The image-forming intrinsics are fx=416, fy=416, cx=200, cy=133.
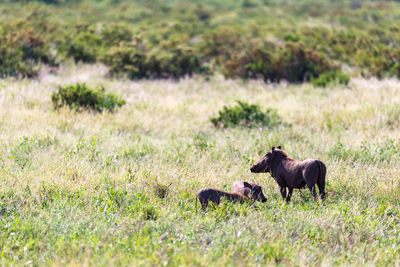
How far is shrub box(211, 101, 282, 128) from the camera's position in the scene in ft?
29.3

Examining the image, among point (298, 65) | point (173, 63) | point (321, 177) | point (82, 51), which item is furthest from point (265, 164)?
point (82, 51)

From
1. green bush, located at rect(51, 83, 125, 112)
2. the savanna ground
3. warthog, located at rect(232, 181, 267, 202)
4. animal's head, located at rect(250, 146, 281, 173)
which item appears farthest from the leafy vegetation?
warthog, located at rect(232, 181, 267, 202)

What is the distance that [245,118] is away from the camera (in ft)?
29.8

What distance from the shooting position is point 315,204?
452cm

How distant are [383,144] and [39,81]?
975cm

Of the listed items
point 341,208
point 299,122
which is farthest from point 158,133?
point 341,208

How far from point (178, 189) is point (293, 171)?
1381 millimetres

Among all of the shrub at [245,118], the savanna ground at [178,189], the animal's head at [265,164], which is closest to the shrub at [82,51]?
the savanna ground at [178,189]

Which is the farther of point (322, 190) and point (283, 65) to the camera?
point (283, 65)

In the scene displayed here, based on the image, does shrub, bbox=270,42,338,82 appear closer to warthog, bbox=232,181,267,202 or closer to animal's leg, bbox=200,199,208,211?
warthog, bbox=232,181,267,202

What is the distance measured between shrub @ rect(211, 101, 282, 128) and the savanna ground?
8.4 inches

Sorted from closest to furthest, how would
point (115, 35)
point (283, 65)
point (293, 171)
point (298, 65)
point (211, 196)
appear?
point (211, 196), point (293, 171), point (283, 65), point (298, 65), point (115, 35)

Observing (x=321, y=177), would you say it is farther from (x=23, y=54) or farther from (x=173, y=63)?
(x=23, y=54)

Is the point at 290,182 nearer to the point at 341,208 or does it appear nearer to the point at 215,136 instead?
the point at 341,208
